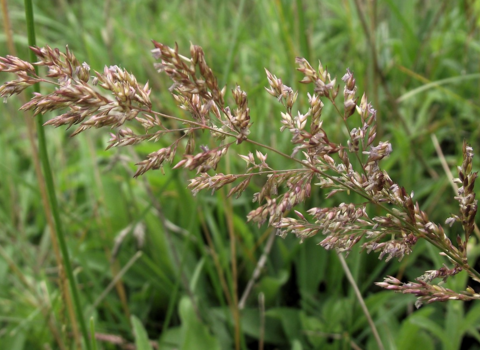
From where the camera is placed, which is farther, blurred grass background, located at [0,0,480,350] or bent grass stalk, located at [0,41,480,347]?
blurred grass background, located at [0,0,480,350]

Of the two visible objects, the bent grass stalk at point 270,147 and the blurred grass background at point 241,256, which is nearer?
the bent grass stalk at point 270,147

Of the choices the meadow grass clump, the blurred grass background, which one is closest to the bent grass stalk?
the meadow grass clump

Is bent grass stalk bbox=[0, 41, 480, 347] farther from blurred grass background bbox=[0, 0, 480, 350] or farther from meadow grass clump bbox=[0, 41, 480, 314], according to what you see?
blurred grass background bbox=[0, 0, 480, 350]

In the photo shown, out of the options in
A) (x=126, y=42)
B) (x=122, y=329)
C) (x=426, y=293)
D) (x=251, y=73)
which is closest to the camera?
(x=426, y=293)

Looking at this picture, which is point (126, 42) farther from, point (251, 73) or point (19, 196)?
point (19, 196)

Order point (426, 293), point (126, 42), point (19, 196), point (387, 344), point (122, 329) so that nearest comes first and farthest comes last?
point (426, 293), point (387, 344), point (122, 329), point (19, 196), point (126, 42)

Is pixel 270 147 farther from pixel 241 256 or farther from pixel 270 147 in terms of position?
pixel 241 256

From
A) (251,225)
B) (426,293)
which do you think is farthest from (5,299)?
(426,293)

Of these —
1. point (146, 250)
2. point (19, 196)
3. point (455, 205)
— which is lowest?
point (455, 205)

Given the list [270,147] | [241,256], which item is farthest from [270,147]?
[241,256]

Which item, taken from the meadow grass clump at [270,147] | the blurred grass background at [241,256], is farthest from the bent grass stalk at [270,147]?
the blurred grass background at [241,256]

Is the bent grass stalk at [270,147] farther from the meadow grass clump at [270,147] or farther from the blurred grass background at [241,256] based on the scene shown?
the blurred grass background at [241,256]
